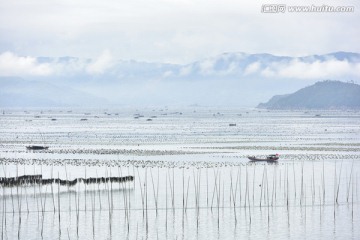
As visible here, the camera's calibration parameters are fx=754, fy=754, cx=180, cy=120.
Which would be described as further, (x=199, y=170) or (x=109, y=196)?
(x=199, y=170)

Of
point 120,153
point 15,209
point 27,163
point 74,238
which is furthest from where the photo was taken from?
point 120,153

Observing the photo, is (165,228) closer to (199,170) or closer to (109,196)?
(109,196)

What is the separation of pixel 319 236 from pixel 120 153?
122 feet

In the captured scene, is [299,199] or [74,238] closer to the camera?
[74,238]

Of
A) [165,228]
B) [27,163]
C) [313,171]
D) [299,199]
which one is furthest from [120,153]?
[165,228]

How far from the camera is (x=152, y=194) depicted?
152 feet

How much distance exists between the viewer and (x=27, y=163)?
205 feet

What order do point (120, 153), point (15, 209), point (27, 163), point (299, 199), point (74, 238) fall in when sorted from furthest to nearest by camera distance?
point (120, 153) < point (27, 163) < point (299, 199) < point (15, 209) < point (74, 238)

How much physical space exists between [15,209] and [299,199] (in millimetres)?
16382

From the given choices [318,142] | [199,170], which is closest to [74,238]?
[199,170]

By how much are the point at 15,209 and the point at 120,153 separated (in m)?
30.0

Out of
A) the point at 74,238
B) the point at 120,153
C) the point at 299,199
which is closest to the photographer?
the point at 74,238

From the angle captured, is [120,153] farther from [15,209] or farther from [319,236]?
[319,236]

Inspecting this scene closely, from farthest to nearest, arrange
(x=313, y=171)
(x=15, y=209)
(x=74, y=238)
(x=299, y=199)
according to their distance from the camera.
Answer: (x=313, y=171)
(x=299, y=199)
(x=15, y=209)
(x=74, y=238)
